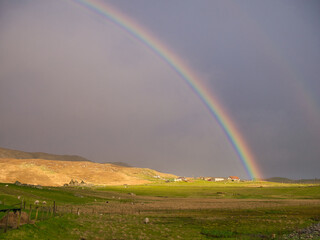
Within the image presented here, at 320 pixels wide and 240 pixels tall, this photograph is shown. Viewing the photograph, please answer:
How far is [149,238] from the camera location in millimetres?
32781

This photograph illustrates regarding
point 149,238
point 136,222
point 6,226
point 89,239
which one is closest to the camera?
point 6,226

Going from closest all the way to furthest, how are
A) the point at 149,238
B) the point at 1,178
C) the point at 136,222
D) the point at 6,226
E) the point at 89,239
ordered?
the point at 6,226
the point at 89,239
the point at 149,238
the point at 136,222
the point at 1,178

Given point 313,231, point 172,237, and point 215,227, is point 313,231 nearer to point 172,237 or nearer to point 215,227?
point 215,227

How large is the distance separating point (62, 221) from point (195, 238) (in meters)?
17.3

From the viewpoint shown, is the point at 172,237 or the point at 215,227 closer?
→ the point at 172,237

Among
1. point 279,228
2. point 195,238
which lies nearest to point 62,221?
point 195,238

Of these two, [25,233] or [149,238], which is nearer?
[25,233]

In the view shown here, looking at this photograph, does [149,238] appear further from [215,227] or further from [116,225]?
[215,227]

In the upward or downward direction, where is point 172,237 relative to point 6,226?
downward

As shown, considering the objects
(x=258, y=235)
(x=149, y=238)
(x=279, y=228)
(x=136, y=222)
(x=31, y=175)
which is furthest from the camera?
(x=31, y=175)

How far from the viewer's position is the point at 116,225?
134 ft

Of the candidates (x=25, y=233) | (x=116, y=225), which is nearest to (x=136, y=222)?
(x=116, y=225)

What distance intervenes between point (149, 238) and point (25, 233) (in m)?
13.6

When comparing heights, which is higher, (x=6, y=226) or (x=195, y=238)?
(x=6, y=226)
